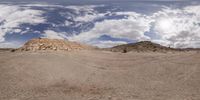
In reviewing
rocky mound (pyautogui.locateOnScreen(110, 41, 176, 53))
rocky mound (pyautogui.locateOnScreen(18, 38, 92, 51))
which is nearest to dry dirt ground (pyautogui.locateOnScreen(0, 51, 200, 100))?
rocky mound (pyautogui.locateOnScreen(18, 38, 92, 51))

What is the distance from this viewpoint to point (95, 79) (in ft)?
147

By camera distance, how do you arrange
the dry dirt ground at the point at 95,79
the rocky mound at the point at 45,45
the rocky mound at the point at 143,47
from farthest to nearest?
the rocky mound at the point at 143,47 < the rocky mound at the point at 45,45 < the dry dirt ground at the point at 95,79

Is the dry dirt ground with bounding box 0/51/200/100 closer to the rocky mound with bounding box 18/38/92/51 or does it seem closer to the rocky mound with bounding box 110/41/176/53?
the rocky mound with bounding box 18/38/92/51

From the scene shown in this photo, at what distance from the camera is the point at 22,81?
42.8m

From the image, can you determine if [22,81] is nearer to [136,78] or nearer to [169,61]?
[136,78]

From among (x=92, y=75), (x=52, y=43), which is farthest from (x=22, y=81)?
(x=52, y=43)

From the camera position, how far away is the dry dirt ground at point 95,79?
37.1 metres

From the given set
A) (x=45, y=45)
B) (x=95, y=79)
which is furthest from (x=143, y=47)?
(x=95, y=79)

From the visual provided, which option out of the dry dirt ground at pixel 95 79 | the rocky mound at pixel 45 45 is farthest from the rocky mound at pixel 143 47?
the dry dirt ground at pixel 95 79

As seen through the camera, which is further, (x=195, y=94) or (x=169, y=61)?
(x=169, y=61)

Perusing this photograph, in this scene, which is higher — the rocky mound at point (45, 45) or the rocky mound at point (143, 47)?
the rocky mound at point (45, 45)

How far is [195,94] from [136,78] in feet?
32.1

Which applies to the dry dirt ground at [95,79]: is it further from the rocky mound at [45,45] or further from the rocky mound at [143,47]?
the rocky mound at [143,47]

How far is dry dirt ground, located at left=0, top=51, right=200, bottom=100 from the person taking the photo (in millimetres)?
37094
